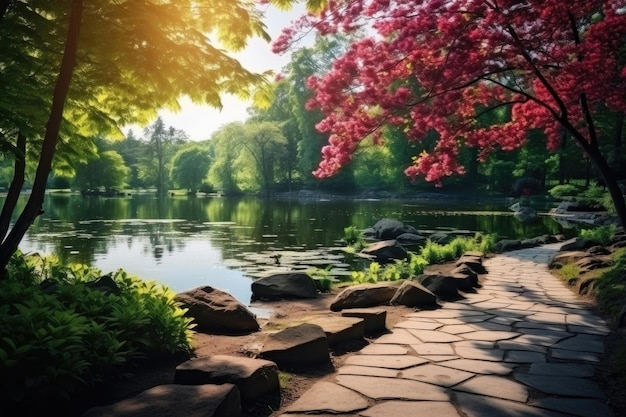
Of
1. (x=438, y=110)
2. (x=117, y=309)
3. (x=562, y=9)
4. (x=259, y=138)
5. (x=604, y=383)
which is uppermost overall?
(x=259, y=138)

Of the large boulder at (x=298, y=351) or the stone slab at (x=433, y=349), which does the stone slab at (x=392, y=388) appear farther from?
the stone slab at (x=433, y=349)

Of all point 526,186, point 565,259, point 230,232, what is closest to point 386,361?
point 565,259

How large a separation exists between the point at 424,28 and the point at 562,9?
206 centimetres

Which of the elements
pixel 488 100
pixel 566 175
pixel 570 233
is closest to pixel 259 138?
pixel 566 175

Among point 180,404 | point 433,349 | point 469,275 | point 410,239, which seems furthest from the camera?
point 410,239

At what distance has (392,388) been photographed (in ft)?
12.3

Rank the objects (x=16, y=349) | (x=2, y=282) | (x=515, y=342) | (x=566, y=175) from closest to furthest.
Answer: (x=16, y=349) < (x=515, y=342) < (x=2, y=282) < (x=566, y=175)

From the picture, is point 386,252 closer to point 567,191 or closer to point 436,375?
point 436,375

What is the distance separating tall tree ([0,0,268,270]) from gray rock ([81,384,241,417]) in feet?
10.6

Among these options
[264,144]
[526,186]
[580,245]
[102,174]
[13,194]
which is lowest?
[580,245]

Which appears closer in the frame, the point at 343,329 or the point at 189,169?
the point at 343,329

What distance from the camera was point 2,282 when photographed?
548 centimetres

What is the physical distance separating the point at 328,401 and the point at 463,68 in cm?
644

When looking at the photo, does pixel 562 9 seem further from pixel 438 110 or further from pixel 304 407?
pixel 304 407
